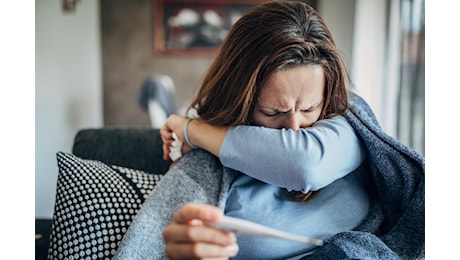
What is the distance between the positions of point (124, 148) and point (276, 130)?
1.95ft

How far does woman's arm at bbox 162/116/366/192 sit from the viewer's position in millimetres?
842

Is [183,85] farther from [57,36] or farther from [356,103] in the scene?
Result: [356,103]

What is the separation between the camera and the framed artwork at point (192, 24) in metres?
4.70

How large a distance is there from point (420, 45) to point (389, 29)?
1.61 feet

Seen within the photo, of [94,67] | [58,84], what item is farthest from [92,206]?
[94,67]

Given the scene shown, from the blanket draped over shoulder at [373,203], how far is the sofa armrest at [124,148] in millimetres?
347

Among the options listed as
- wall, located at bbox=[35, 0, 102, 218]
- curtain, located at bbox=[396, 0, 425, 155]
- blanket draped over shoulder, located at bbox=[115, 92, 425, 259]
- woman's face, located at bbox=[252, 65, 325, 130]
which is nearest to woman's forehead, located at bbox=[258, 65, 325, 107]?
woman's face, located at bbox=[252, 65, 325, 130]

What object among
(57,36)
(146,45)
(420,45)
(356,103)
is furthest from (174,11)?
(356,103)

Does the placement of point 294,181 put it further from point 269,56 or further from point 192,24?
point 192,24

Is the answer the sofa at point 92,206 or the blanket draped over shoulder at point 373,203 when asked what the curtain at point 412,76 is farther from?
the sofa at point 92,206

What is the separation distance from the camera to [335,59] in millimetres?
896

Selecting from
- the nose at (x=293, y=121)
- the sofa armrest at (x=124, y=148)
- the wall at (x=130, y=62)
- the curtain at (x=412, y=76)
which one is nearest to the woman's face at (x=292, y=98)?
the nose at (x=293, y=121)

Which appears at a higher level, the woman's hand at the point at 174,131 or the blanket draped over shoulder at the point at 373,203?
the woman's hand at the point at 174,131

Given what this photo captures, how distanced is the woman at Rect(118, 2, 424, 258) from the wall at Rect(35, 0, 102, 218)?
3.71 feet
